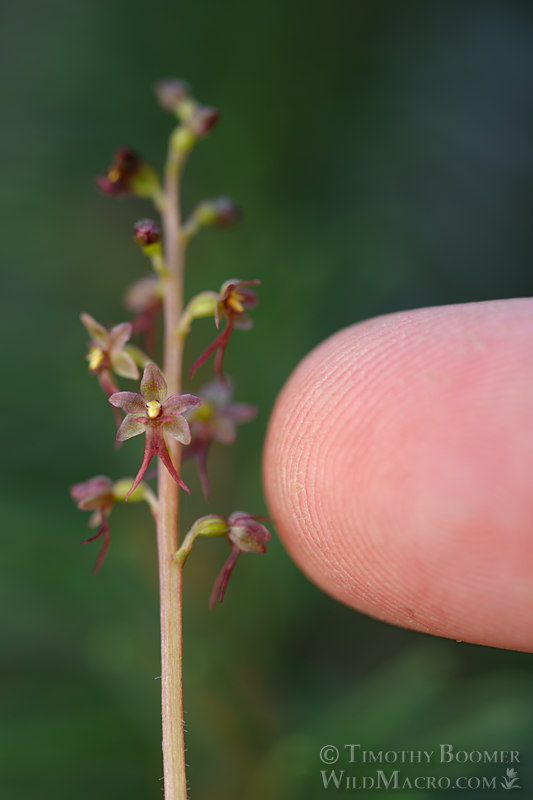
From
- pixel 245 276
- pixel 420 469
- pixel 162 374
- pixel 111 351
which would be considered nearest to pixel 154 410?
pixel 162 374

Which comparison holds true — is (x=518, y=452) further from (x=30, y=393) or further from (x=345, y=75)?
(x=345, y=75)

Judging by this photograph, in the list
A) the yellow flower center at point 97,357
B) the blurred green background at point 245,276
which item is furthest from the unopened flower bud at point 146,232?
the blurred green background at point 245,276

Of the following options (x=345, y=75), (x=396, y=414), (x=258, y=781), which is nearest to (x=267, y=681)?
(x=258, y=781)

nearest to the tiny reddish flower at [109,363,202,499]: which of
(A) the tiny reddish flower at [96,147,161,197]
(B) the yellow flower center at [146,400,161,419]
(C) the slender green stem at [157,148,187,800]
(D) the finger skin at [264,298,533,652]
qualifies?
(B) the yellow flower center at [146,400,161,419]

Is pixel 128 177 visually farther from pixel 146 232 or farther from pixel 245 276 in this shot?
pixel 245 276

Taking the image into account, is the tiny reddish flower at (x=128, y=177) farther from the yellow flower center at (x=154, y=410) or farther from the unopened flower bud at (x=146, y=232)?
the yellow flower center at (x=154, y=410)

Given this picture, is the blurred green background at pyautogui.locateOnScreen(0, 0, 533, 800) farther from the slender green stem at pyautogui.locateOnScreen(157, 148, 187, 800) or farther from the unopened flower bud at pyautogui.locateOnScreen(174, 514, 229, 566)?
the unopened flower bud at pyautogui.locateOnScreen(174, 514, 229, 566)
